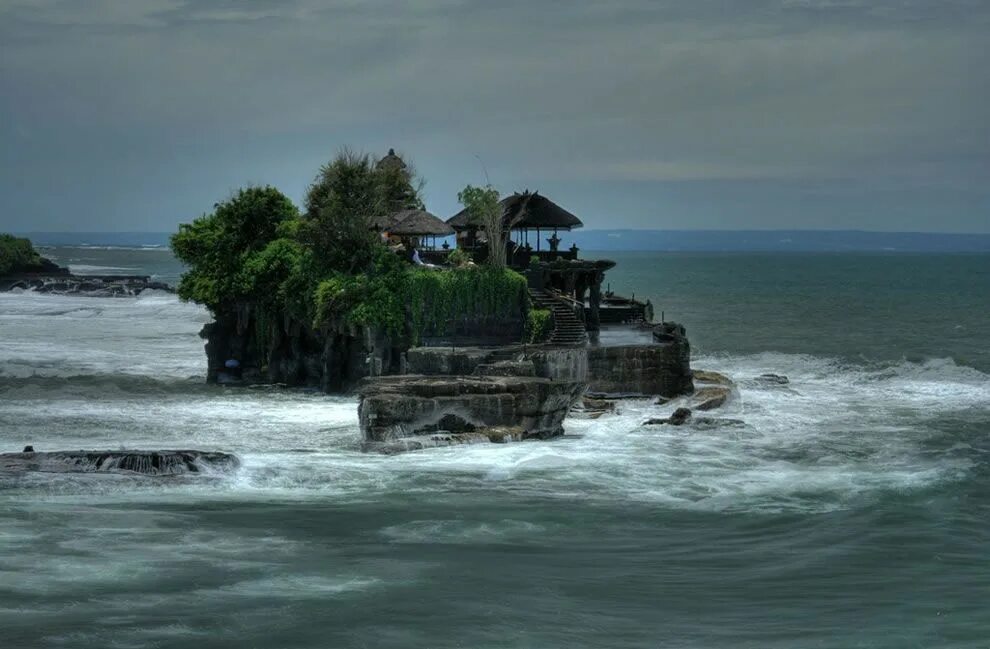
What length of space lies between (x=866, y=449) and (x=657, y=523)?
11.8 meters

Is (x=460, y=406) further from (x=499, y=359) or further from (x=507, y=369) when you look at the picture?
(x=499, y=359)

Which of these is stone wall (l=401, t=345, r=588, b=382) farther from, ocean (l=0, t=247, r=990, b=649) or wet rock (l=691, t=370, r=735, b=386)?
wet rock (l=691, t=370, r=735, b=386)

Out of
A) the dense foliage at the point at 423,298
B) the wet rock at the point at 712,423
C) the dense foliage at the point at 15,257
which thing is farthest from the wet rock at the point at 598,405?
the dense foliage at the point at 15,257

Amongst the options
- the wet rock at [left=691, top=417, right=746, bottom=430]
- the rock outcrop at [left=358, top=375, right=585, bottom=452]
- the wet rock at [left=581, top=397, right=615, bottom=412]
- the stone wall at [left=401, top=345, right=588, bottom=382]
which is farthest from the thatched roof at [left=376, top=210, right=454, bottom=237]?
the wet rock at [left=691, top=417, right=746, bottom=430]

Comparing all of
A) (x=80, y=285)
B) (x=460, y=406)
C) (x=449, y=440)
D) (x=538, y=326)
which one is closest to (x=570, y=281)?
(x=538, y=326)

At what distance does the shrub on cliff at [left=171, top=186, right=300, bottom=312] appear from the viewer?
52188 millimetres

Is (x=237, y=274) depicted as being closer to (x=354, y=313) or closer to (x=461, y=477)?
(x=354, y=313)

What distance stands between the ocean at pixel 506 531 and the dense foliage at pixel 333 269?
3543mm

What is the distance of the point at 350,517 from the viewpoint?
27.8 m

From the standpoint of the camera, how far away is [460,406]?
36031 millimetres

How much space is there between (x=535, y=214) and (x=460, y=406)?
18361mm

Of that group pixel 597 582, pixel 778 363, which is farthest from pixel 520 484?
pixel 778 363

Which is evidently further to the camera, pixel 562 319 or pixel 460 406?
pixel 562 319

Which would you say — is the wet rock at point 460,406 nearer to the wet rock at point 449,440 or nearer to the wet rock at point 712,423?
the wet rock at point 449,440
